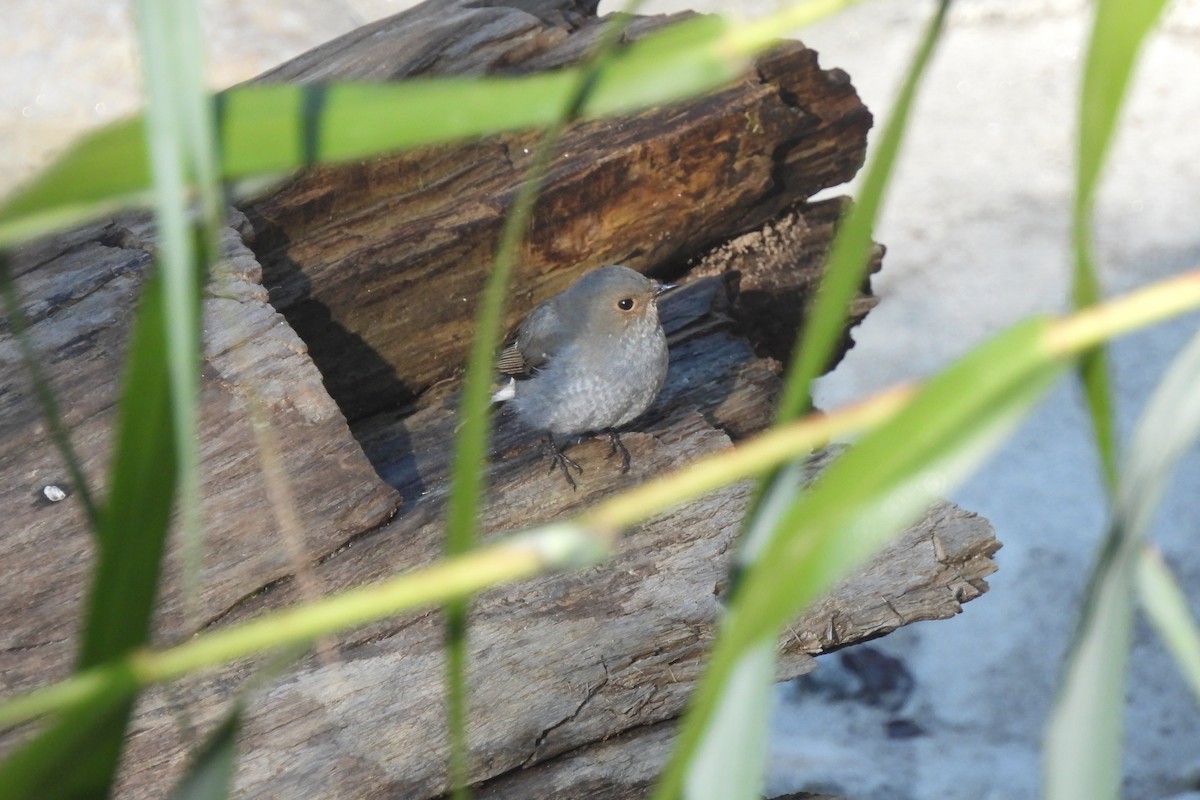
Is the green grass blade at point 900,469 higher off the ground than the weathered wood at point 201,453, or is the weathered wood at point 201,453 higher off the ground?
the weathered wood at point 201,453

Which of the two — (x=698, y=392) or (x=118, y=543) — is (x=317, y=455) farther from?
(x=118, y=543)

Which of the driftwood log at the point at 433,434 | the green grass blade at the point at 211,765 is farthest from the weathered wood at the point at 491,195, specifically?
the green grass blade at the point at 211,765

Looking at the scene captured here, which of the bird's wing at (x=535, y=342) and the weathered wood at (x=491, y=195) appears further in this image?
the bird's wing at (x=535, y=342)

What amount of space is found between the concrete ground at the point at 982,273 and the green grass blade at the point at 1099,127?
123 inches

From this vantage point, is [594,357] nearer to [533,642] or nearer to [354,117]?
[533,642]

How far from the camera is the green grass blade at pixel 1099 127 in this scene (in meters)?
0.66

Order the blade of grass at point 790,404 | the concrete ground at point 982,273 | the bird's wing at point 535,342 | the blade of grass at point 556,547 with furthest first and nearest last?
the concrete ground at point 982,273, the bird's wing at point 535,342, the blade of grass at point 790,404, the blade of grass at point 556,547

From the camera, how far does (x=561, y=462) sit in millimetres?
2627

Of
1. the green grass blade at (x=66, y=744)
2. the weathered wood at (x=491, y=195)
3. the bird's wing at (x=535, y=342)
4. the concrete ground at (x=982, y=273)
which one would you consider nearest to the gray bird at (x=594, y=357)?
the bird's wing at (x=535, y=342)

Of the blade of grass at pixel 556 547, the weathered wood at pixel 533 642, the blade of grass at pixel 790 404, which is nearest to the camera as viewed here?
the blade of grass at pixel 556 547

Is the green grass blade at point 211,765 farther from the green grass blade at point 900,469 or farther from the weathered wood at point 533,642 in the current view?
the weathered wood at point 533,642

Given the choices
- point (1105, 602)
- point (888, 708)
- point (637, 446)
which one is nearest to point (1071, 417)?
point (888, 708)

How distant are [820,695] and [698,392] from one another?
1.50 meters

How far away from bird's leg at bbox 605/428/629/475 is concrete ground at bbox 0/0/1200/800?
56.8 inches
